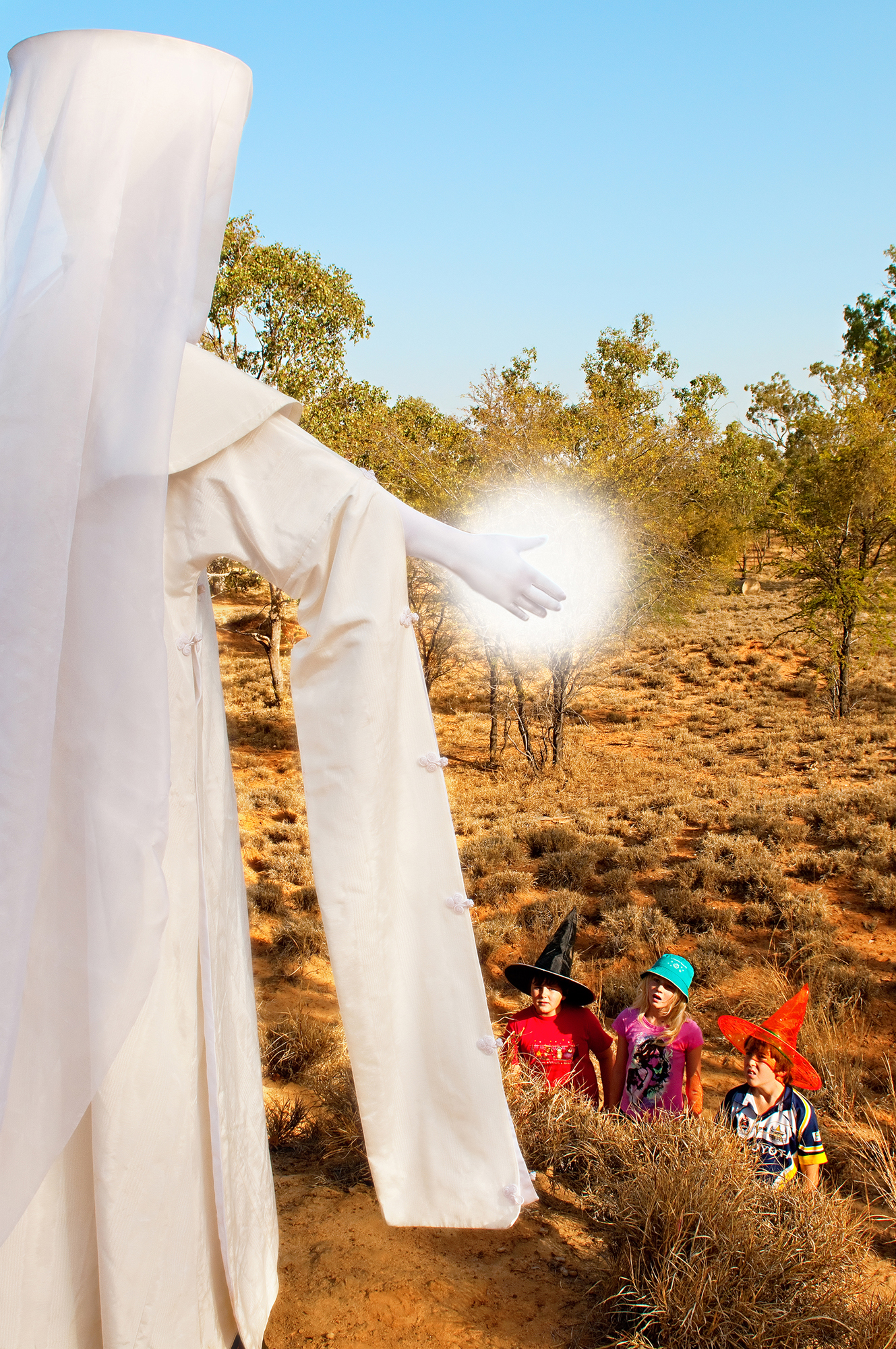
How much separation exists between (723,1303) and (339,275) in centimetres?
1442

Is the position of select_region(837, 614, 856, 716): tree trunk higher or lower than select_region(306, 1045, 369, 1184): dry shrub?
higher

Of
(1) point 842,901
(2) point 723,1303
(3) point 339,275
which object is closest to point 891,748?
(1) point 842,901

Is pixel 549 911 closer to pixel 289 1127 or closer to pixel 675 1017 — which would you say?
pixel 675 1017

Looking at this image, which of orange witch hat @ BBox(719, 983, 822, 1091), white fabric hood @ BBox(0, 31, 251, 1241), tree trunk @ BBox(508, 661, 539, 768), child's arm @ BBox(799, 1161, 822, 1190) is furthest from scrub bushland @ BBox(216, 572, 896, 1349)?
white fabric hood @ BBox(0, 31, 251, 1241)

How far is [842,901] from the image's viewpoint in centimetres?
779

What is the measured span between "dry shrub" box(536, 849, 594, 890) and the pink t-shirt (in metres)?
4.41

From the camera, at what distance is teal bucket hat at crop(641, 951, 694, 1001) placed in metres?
3.81

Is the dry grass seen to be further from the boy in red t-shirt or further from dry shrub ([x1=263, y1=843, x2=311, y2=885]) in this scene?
dry shrub ([x1=263, y1=843, x2=311, y2=885])

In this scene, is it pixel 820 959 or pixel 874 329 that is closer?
pixel 820 959

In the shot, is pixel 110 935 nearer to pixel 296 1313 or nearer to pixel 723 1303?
pixel 296 1313

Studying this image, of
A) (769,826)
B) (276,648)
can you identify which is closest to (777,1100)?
(769,826)

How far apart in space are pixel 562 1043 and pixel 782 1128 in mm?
951

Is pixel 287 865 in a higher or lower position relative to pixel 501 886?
lower

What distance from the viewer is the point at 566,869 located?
28.5 ft
